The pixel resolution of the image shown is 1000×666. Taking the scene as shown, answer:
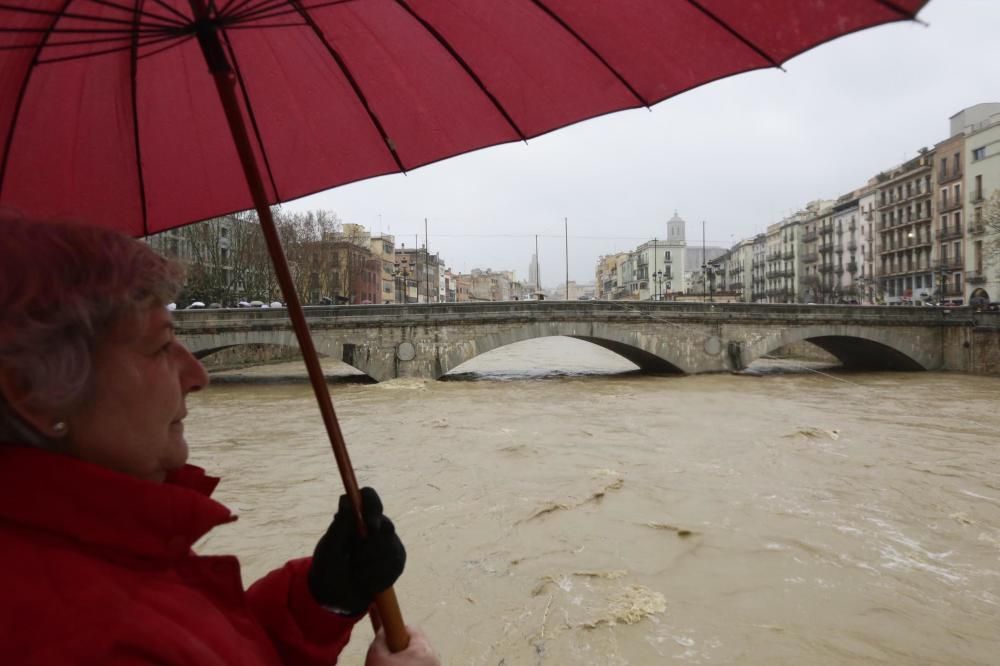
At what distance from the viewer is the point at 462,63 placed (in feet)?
5.58

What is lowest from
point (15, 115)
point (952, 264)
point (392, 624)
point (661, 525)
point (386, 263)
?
point (661, 525)

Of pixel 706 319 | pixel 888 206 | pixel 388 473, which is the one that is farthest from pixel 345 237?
pixel 388 473

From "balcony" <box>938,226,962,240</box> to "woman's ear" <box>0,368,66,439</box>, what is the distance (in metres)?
45.6

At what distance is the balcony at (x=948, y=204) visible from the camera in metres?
37.8

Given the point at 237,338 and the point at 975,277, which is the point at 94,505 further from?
the point at 975,277

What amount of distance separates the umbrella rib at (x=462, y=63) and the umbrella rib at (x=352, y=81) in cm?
21

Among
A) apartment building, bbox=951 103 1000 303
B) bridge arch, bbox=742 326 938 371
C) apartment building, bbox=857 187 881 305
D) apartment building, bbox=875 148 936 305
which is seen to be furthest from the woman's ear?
apartment building, bbox=857 187 881 305

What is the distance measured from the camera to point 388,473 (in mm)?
7641

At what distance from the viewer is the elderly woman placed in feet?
2.07

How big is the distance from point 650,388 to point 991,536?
1208 centimetres

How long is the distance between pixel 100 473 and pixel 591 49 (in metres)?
1.42

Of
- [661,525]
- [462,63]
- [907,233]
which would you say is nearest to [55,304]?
[462,63]

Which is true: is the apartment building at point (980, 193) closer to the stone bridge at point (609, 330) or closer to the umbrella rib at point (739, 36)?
the stone bridge at point (609, 330)

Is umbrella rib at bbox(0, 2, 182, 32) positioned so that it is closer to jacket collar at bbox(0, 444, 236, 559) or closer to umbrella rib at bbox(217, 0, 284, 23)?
umbrella rib at bbox(217, 0, 284, 23)
